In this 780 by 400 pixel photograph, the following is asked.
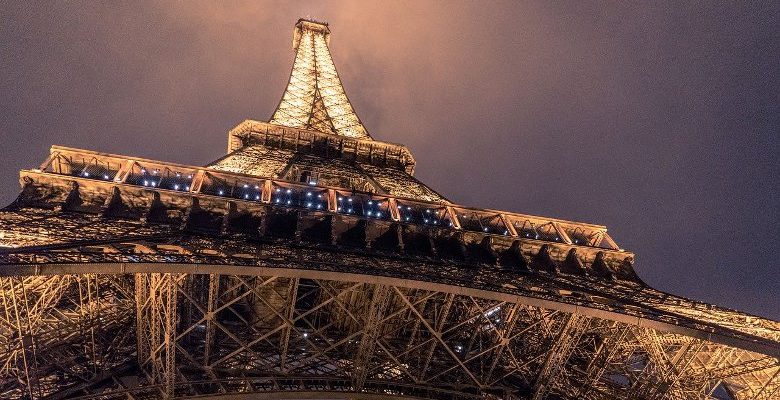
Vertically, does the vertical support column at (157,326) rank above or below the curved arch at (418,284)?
below

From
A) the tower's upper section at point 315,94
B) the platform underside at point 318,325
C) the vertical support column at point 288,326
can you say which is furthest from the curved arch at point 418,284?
the tower's upper section at point 315,94

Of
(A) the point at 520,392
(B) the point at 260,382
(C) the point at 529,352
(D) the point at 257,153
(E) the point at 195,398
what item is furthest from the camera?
(D) the point at 257,153

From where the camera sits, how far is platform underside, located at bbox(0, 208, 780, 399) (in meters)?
11.8

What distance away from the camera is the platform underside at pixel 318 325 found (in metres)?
11.8

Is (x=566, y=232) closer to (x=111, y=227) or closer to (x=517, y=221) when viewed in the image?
(x=517, y=221)

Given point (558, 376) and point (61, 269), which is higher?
point (61, 269)

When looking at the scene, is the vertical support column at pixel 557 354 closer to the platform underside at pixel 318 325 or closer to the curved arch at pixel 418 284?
the platform underside at pixel 318 325

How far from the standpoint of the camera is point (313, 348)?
1544cm

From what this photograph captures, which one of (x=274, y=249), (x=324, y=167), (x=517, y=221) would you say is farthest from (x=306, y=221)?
(x=324, y=167)

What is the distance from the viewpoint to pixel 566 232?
19156mm

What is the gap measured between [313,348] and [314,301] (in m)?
3.00

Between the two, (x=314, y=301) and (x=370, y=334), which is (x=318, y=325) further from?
(x=370, y=334)

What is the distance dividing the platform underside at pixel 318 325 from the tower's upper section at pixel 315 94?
63.0 feet

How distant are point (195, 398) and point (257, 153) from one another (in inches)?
682
